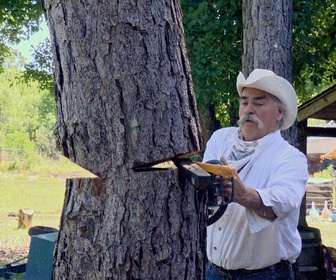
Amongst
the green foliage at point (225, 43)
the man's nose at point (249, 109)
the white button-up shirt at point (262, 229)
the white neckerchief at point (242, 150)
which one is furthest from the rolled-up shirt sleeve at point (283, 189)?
the green foliage at point (225, 43)

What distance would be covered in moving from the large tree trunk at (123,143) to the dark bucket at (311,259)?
4.32 m

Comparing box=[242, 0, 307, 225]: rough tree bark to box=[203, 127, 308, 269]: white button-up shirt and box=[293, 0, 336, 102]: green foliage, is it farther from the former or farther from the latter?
box=[203, 127, 308, 269]: white button-up shirt

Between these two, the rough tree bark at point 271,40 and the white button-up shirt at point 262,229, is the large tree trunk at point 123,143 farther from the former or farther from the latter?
the rough tree bark at point 271,40

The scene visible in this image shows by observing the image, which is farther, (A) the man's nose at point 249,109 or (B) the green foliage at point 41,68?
(B) the green foliage at point 41,68

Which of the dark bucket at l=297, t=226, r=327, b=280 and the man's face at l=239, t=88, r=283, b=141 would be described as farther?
the dark bucket at l=297, t=226, r=327, b=280

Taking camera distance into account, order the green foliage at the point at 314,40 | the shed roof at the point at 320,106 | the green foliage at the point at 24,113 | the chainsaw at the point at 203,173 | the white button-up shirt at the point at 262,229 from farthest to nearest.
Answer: the green foliage at the point at 24,113 → the green foliage at the point at 314,40 → the shed roof at the point at 320,106 → the white button-up shirt at the point at 262,229 → the chainsaw at the point at 203,173

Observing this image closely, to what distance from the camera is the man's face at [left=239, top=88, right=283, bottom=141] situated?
3.08 m

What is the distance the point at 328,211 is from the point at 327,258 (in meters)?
9.82

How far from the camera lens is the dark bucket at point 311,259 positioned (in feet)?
20.5

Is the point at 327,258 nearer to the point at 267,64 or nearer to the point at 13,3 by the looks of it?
the point at 267,64

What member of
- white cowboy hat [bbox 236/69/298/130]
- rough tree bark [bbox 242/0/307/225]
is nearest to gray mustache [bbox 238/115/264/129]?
white cowboy hat [bbox 236/69/298/130]

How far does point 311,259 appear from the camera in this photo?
6277mm

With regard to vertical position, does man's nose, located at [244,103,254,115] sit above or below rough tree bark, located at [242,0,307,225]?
below

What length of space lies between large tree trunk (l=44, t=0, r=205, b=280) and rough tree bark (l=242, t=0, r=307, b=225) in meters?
3.90
